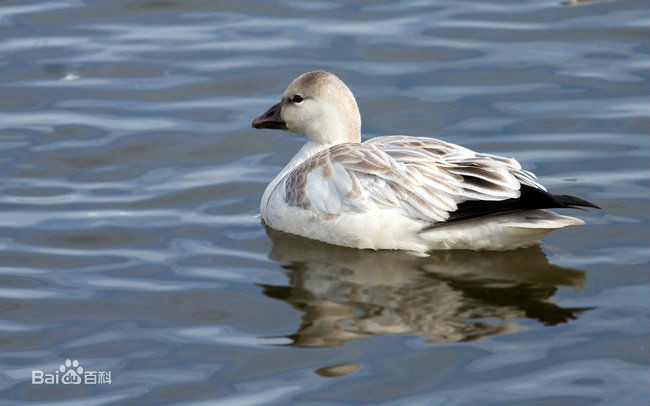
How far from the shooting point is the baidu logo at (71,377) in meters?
6.90

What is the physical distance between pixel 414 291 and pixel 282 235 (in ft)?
5.32

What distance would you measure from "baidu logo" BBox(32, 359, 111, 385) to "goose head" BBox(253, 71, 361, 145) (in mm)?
3442

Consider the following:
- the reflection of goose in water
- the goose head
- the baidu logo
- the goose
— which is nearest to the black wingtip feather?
the goose

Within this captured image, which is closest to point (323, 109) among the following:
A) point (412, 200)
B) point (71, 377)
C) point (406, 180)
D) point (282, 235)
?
Result: point (282, 235)

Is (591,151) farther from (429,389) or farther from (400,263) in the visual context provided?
(429,389)

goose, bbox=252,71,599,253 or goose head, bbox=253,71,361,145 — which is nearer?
goose, bbox=252,71,599,253

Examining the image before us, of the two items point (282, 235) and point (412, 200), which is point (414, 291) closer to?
point (412, 200)

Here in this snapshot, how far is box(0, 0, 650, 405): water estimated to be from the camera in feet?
22.6

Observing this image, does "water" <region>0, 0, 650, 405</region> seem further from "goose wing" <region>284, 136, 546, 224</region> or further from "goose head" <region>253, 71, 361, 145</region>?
"goose head" <region>253, 71, 361, 145</region>

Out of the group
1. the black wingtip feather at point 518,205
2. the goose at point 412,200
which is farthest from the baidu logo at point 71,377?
the black wingtip feather at point 518,205

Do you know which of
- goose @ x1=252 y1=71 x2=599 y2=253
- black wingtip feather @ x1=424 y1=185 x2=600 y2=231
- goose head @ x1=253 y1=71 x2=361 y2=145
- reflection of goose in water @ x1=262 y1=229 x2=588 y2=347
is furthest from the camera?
goose head @ x1=253 y1=71 x2=361 y2=145

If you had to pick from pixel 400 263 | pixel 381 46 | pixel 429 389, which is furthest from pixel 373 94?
pixel 429 389

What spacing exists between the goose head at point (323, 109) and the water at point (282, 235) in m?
0.86

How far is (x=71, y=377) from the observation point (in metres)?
6.96
